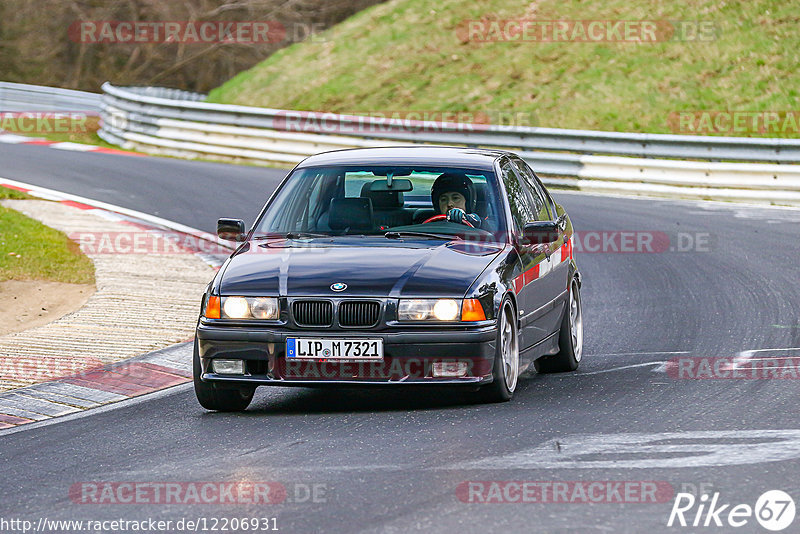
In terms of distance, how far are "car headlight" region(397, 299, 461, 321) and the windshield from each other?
1085 millimetres

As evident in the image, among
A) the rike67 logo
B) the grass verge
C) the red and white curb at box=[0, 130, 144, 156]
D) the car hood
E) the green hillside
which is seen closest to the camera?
the rike67 logo

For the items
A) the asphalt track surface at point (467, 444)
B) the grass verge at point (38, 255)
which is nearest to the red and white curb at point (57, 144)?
the grass verge at point (38, 255)

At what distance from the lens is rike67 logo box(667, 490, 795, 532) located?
5.36 meters

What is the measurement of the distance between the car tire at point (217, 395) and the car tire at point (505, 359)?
143cm

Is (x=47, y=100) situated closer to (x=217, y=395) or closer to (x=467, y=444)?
(x=217, y=395)

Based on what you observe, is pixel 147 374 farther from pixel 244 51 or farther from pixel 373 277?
pixel 244 51

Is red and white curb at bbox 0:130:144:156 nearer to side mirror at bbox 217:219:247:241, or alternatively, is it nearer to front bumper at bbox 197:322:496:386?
side mirror at bbox 217:219:247:241

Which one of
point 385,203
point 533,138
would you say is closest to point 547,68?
point 533,138

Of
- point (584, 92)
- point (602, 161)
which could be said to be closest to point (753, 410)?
point (602, 161)

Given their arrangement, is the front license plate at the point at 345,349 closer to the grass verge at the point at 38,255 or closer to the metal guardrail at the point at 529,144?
the grass verge at the point at 38,255

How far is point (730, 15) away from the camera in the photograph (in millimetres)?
29531

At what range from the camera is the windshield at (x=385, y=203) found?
8.81 metres

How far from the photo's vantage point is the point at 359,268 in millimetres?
7902

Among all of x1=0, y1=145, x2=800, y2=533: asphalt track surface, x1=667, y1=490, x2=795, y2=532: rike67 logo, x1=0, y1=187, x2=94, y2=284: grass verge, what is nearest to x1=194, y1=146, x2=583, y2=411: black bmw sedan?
x1=0, y1=145, x2=800, y2=533: asphalt track surface
